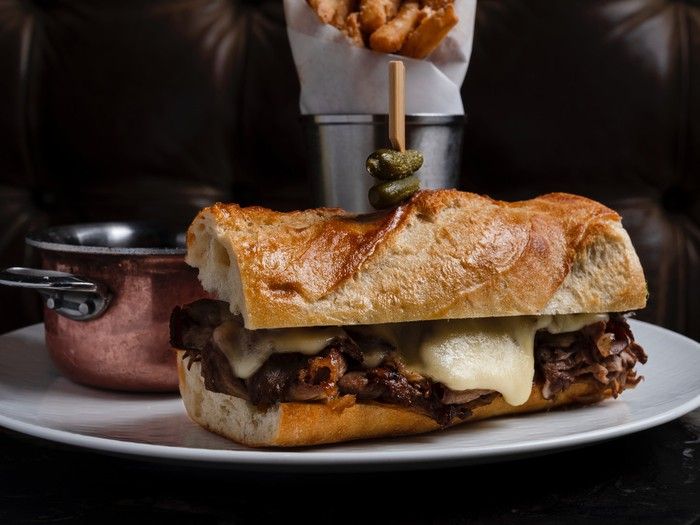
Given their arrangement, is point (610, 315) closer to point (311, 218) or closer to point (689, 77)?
point (311, 218)

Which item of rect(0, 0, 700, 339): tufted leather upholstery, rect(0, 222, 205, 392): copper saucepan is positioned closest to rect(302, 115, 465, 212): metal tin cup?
rect(0, 222, 205, 392): copper saucepan

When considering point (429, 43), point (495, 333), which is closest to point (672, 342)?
point (495, 333)

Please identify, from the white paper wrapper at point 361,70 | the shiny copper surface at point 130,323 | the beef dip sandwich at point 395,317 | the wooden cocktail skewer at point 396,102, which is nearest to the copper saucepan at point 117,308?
the shiny copper surface at point 130,323

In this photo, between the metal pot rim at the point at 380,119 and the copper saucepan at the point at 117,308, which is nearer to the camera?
the copper saucepan at the point at 117,308

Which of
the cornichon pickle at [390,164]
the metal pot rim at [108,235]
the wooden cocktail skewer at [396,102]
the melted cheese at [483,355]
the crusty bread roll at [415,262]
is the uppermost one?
the wooden cocktail skewer at [396,102]

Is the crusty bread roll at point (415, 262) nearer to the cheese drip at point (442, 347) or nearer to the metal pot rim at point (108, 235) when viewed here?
the cheese drip at point (442, 347)

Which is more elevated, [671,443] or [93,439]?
[93,439]

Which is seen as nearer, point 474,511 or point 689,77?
point 474,511
